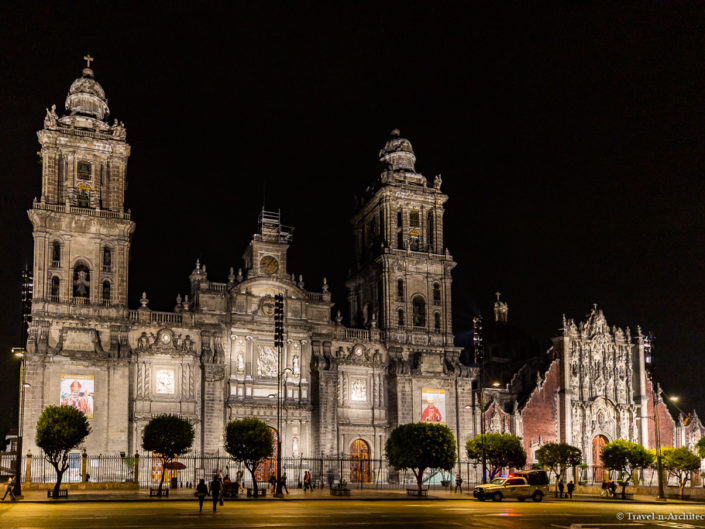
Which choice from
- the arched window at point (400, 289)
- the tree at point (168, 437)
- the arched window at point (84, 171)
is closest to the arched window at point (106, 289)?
the arched window at point (84, 171)

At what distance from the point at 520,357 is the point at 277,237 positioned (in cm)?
3839

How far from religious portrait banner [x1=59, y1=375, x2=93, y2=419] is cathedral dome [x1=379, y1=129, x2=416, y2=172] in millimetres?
34536

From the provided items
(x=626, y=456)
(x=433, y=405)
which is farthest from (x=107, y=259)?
(x=626, y=456)

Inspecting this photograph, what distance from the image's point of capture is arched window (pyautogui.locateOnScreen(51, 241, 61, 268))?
63156 millimetres

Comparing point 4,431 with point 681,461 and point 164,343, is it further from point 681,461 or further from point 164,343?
point 681,461

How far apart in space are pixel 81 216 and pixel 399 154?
1214 inches

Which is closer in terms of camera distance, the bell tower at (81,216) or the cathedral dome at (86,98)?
the bell tower at (81,216)

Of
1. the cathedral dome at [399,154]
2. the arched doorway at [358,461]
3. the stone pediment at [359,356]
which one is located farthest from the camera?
the cathedral dome at [399,154]

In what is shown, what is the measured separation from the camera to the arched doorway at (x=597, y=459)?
78.0m

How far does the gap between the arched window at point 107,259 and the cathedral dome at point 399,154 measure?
91.2ft

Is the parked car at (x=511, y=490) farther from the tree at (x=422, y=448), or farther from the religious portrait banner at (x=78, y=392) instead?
the religious portrait banner at (x=78, y=392)

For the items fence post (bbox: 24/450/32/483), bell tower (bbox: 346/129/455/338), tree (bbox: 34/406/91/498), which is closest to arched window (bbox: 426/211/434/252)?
bell tower (bbox: 346/129/455/338)

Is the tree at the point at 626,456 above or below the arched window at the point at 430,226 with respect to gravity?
below

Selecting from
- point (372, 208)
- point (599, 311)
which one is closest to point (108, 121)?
point (372, 208)
